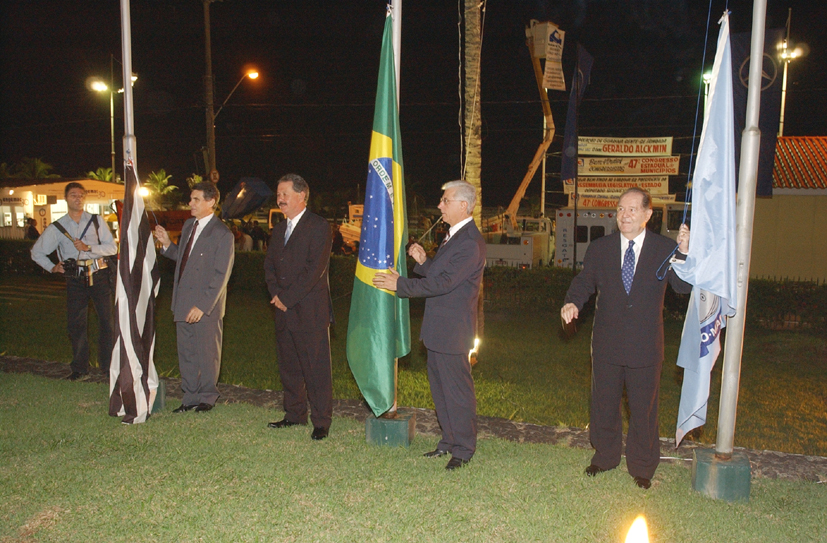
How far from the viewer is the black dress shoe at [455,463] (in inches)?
175

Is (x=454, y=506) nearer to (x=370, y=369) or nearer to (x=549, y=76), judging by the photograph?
(x=370, y=369)

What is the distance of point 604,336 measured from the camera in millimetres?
4320

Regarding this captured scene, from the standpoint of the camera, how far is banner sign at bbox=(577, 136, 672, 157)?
24156mm

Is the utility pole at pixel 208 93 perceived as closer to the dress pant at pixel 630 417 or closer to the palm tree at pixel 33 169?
the dress pant at pixel 630 417

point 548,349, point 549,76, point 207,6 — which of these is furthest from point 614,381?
point 207,6

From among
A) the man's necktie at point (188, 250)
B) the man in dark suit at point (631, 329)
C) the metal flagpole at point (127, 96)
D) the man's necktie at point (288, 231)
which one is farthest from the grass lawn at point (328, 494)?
the metal flagpole at point (127, 96)

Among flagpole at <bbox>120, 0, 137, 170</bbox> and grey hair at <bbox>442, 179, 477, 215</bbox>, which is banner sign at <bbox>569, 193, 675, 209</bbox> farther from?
grey hair at <bbox>442, 179, 477, 215</bbox>

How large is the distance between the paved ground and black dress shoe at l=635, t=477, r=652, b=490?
62cm

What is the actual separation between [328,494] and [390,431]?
99 centimetres

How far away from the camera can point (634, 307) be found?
421cm

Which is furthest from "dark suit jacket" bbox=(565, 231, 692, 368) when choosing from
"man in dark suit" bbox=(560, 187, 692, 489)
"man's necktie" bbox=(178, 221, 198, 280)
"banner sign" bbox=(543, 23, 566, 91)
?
"banner sign" bbox=(543, 23, 566, 91)

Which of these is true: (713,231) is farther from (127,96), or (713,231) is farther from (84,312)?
(84,312)

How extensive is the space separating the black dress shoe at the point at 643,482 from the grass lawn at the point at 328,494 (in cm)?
4

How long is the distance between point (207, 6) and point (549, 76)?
10122 millimetres
